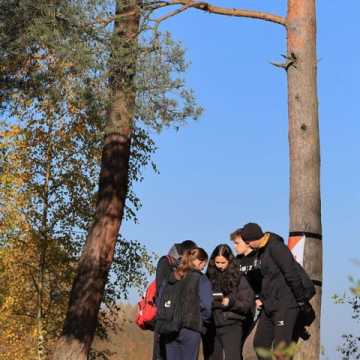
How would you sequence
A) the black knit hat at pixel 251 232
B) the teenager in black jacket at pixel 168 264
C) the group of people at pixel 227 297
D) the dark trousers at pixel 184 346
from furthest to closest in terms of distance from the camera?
the teenager in black jacket at pixel 168 264, the dark trousers at pixel 184 346, the group of people at pixel 227 297, the black knit hat at pixel 251 232

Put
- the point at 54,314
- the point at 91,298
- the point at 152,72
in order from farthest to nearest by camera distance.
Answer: the point at 54,314 → the point at 91,298 → the point at 152,72

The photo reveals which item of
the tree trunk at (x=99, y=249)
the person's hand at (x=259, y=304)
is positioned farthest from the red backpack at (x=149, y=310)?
the tree trunk at (x=99, y=249)

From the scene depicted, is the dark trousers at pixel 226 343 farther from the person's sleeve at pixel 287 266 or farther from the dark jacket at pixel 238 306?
the person's sleeve at pixel 287 266

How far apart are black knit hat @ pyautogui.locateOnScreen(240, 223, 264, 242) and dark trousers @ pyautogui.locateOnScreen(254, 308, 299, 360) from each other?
827mm

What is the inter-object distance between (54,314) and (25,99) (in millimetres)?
9171

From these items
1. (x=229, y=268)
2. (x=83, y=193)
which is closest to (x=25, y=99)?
(x=83, y=193)

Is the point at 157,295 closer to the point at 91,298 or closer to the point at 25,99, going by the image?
the point at 91,298

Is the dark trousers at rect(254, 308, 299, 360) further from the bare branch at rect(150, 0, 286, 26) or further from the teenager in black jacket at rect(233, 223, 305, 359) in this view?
the bare branch at rect(150, 0, 286, 26)

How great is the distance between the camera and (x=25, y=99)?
62.2ft

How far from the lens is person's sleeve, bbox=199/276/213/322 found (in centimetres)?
1011

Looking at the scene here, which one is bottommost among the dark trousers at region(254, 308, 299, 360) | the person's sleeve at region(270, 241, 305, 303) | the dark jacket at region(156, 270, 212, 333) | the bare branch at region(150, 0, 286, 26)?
the dark trousers at region(254, 308, 299, 360)

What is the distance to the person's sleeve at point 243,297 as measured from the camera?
10.4 m

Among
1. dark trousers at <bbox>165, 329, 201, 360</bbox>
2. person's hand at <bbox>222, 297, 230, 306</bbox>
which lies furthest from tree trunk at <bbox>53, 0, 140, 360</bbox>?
dark trousers at <bbox>165, 329, 201, 360</bbox>

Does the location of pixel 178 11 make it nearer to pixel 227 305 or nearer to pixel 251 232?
pixel 227 305
